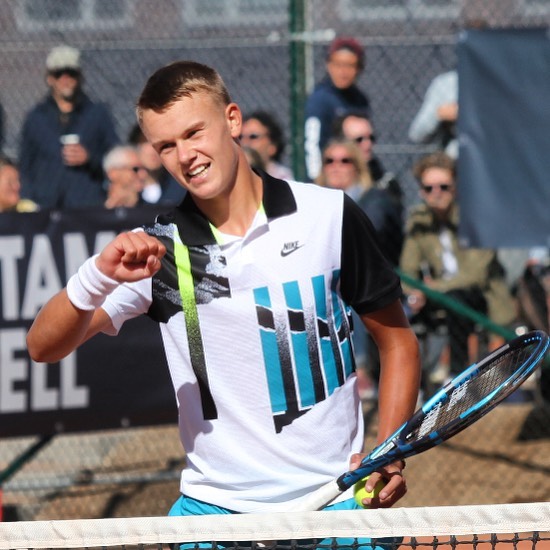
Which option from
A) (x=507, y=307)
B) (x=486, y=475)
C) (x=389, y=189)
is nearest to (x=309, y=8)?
(x=389, y=189)

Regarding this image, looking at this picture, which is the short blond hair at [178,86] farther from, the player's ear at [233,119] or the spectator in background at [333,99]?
the spectator in background at [333,99]

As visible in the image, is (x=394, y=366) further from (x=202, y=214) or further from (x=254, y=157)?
(x=254, y=157)

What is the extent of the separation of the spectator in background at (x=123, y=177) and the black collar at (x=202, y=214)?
3.61 m

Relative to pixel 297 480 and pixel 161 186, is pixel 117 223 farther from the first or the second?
pixel 297 480

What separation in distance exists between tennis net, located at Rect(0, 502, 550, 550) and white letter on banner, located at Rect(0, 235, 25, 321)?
334 cm

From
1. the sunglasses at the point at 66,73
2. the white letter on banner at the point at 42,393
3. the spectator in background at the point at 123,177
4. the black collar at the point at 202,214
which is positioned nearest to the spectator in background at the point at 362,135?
the spectator in background at the point at 123,177

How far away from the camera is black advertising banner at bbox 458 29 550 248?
6273mm

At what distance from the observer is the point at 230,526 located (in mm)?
2617

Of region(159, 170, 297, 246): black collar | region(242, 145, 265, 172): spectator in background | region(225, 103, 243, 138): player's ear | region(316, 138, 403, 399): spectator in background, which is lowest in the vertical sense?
region(159, 170, 297, 246): black collar

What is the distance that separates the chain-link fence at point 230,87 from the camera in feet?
21.8

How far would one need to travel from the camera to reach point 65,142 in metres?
6.79

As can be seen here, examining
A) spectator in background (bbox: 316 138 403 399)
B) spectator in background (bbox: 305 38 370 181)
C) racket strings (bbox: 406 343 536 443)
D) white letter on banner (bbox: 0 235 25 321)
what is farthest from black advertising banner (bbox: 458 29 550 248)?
racket strings (bbox: 406 343 536 443)

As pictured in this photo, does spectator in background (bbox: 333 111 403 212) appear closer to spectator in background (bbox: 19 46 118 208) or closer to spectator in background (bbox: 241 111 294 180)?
spectator in background (bbox: 241 111 294 180)

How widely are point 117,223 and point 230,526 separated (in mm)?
3515
